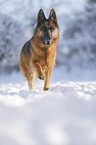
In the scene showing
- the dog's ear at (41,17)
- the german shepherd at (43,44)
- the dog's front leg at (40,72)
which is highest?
the dog's ear at (41,17)

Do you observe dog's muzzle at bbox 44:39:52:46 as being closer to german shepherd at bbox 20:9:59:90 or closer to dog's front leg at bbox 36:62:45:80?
german shepherd at bbox 20:9:59:90

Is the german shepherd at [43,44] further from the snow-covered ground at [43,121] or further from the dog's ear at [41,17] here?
the snow-covered ground at [43,121]

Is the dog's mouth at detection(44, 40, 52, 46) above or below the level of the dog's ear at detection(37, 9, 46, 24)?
below

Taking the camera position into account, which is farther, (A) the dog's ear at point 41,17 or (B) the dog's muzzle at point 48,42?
(A) the dog's ear at point 41,17

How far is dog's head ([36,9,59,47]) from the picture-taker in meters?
3.81

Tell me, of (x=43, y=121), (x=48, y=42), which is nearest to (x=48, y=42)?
(x=48, y=42)

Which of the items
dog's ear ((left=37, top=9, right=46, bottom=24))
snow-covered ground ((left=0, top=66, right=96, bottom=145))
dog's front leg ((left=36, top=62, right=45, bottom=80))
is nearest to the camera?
snow-covered ground ((left=0, top=66, right=96, bottom=145))

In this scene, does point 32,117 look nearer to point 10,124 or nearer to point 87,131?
point 10,124

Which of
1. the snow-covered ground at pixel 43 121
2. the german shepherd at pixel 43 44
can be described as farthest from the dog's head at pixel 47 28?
the snow-covered ground at pixel 43 121

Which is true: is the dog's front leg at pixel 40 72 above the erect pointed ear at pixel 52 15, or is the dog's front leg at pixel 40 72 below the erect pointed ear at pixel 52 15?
below

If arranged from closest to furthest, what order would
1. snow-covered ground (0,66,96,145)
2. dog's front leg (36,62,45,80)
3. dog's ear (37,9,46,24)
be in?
1. snow-covered ground (0,66,96,145)
2. dog's front leg (36,62,45,80)
3. dog's ear (37,9,46,24)

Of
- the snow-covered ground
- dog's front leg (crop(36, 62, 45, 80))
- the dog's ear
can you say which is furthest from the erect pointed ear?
the snow-covered ground

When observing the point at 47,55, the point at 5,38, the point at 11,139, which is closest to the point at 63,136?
the point at 11,139

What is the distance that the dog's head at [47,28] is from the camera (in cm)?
381
